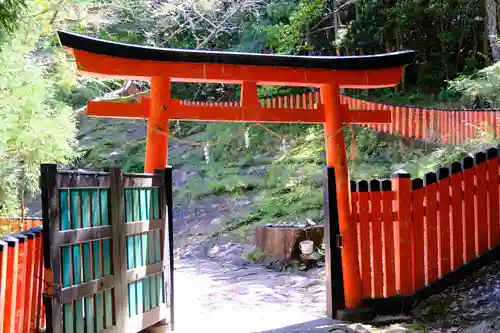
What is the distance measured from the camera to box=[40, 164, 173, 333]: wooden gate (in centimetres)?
372

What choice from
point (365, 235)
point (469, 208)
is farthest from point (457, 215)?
point (365, 235)

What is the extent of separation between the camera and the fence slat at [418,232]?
585 cm

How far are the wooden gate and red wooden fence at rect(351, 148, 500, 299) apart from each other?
2.19 m

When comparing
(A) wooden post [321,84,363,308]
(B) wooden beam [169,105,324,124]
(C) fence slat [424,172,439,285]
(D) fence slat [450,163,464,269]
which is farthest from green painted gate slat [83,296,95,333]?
(D) fence slat [450,163,464,269]

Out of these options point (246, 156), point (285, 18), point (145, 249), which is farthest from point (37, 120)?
point (285, 18)

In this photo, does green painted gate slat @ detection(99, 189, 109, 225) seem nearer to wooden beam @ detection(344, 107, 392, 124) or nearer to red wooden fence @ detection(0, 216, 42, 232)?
wooden beam @ detection(344, 107, 392, 124)

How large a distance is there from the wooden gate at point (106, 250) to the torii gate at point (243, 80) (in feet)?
2.39

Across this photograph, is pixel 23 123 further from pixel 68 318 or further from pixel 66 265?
pixel 68 318

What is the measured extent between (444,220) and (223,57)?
3.02 metres

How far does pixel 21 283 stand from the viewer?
3.80 meters

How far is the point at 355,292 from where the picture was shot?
587cm

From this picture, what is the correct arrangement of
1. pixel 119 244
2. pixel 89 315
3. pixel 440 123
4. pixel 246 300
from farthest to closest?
pixel 440 123 < pixel 246 300 < pixel 119 244 < pixel 89 315

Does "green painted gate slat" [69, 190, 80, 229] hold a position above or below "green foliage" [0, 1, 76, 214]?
below

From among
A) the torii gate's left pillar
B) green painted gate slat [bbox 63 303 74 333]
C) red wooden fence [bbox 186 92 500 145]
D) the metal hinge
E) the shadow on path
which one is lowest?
the shadow on path
